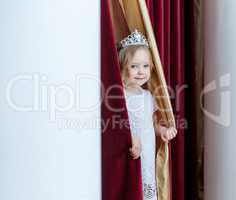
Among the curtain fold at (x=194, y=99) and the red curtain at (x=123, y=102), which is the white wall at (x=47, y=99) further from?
the curtain fold at (x=194, y=99)

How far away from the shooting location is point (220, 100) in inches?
50.2

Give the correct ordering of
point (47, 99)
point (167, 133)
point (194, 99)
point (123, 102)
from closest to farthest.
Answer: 1. point (47, 99)
2. point (123, 102)
3. point (167, 133)
4. point (194, 99)

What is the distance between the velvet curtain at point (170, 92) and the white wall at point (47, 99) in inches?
4.1

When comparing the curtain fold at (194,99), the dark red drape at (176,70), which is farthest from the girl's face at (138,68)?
the curtain fold at (194,99)

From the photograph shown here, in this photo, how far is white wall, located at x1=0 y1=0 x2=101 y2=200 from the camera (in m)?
0.80

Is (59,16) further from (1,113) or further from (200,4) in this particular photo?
(200,4)

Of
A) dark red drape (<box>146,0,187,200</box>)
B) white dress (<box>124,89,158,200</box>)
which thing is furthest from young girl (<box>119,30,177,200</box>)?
dark red drape (<box>146,0,187,200</box>)

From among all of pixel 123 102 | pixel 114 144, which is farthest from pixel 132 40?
pixel 114 144

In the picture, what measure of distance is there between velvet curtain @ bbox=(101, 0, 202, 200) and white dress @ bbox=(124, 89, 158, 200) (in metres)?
0.06

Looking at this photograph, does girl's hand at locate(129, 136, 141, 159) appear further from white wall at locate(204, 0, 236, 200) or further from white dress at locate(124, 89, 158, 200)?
white wall at locate(204, 0, 236, 200)

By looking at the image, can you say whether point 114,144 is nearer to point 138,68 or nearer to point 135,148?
point 135,148

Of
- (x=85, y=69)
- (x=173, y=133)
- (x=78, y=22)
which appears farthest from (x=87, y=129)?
(x=173, y=133)

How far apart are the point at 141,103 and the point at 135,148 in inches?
6.1

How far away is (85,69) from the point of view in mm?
938
